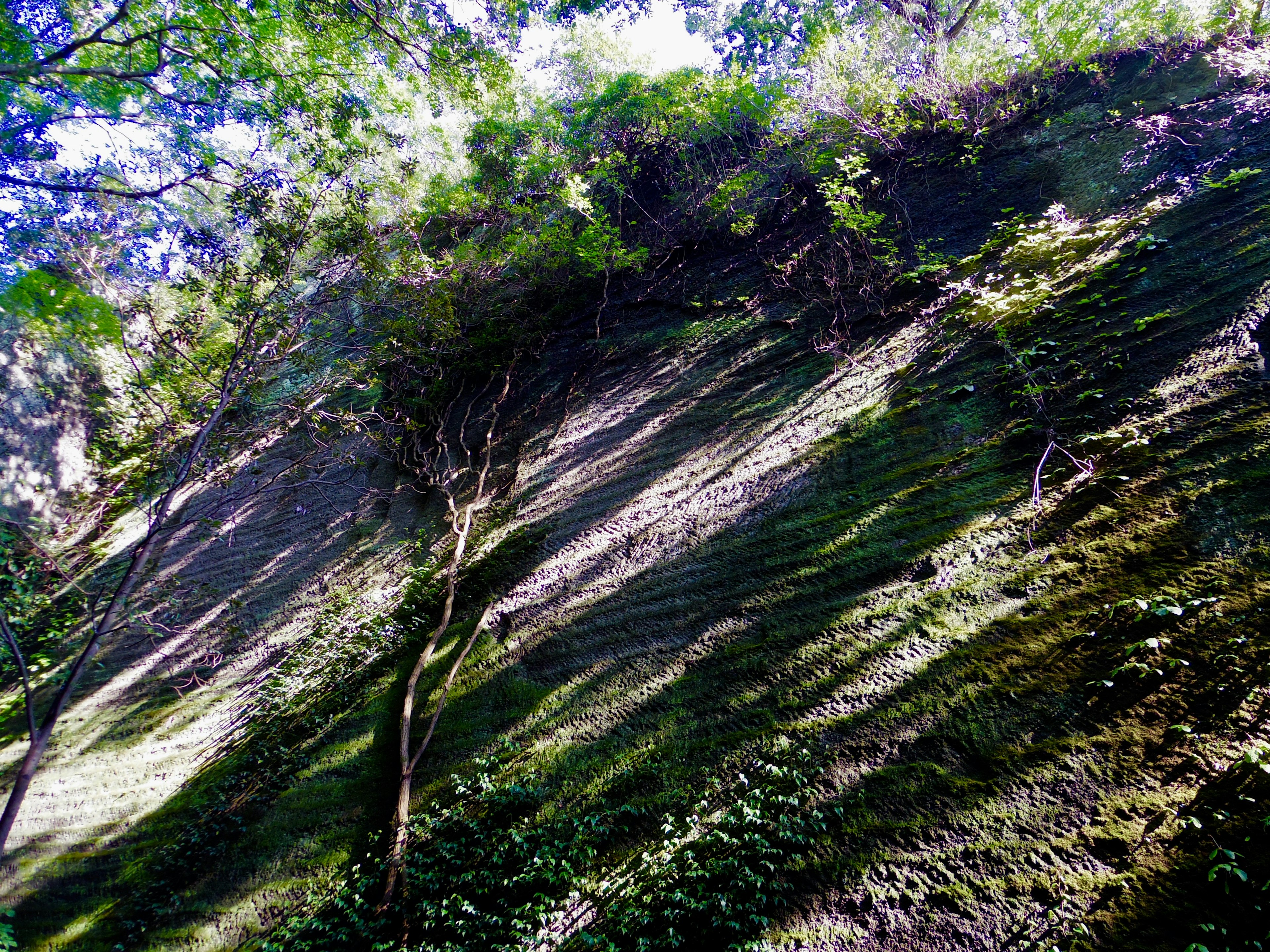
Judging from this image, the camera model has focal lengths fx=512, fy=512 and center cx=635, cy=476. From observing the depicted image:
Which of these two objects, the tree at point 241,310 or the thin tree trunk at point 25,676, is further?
the tree at point 241,310

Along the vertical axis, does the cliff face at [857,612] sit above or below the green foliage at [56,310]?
below

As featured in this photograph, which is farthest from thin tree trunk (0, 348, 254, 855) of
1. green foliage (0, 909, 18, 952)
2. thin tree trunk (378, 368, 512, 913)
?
thin tree trunk (378, 368, 512, 913)

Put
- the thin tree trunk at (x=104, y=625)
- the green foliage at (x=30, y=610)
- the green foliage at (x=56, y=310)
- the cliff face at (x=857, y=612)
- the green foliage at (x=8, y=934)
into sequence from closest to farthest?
1. the cliff face at (x=857, y=612)
2. the thin tree trunk at (x=104, y=625)
3. the green foliage at (x=8, y=934)
4. the green foliage at (x=30, y=610)
5. the green foliage at (x=56, y=310)

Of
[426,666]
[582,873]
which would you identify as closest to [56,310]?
[426,666]

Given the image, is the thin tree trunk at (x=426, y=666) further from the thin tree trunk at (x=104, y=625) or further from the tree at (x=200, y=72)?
the tree at (x=200, y=72)

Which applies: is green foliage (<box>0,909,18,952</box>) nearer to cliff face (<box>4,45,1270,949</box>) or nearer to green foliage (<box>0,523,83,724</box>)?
cliff face (<box>4,45,1270,949</box>)

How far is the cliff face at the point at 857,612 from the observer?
1.71 meters

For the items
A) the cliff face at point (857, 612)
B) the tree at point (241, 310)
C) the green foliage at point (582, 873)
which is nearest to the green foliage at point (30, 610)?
the tree at point (241, 310)

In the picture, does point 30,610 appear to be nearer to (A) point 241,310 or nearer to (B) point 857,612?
(A) point 241,310

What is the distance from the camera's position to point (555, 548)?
12.2ft

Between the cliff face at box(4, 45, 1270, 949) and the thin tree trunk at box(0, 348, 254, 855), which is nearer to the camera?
the cliff face at box(4, 45, 1270, 949)

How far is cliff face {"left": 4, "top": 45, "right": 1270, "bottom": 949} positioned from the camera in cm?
171

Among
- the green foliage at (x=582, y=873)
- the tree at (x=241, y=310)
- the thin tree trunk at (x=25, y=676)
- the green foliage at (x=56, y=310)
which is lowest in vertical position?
the green foliage at (x=582, y=873)

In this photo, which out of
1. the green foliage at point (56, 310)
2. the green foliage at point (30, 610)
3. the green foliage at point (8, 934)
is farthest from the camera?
the green foliage at point (56, 310)
